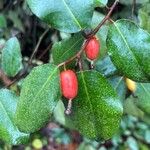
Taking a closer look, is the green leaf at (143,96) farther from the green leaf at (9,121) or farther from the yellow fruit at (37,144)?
the yellow fruit at (37,144)

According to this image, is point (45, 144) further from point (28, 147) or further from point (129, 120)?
point (129, 120)

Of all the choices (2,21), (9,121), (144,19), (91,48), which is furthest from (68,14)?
(2,21)

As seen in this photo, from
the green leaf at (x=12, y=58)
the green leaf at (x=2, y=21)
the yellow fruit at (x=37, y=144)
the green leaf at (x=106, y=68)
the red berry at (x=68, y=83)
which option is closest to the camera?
the red berry at (x=68, y=83)

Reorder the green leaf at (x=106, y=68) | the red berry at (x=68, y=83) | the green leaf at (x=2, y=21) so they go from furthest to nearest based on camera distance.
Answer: the green leaf at (x=2, y=21)
the green leaf at (x=106, y=68)
the red berry at (x=68, y=83)

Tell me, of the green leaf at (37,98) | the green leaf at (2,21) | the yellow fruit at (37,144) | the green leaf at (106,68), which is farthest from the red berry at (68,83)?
the yellow fruit at (37,144)

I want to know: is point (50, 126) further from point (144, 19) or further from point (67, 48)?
point (67, 48)

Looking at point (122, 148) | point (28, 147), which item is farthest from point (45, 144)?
point (122, 148)

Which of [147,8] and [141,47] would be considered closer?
[141,47]
